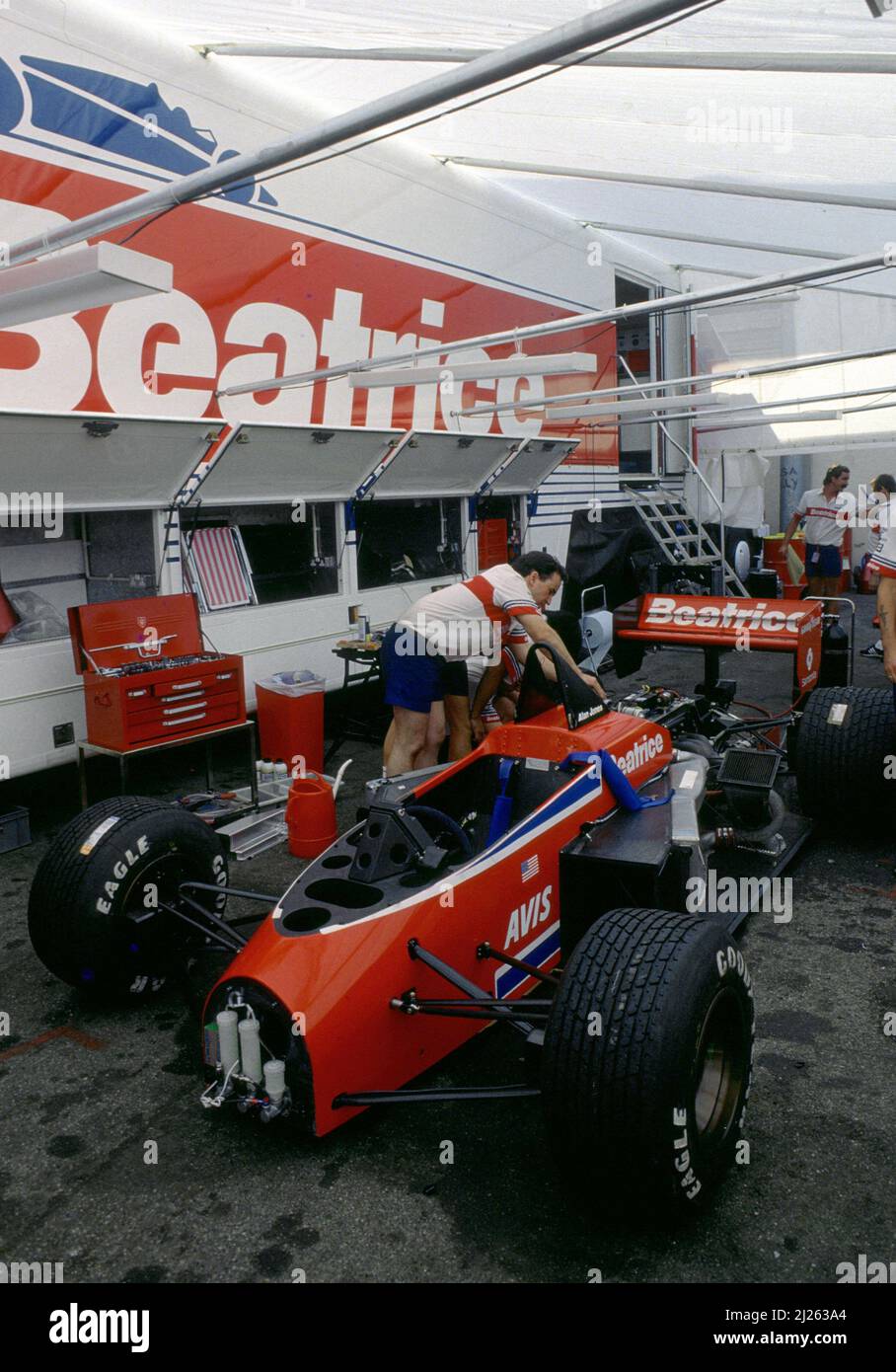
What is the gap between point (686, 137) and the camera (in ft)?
Answer: 19.2

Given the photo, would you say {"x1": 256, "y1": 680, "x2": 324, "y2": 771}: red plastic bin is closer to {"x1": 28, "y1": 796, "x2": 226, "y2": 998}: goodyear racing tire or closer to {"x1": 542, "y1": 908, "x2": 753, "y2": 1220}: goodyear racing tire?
{"x1": 28, "y1": 796, "x2": 226, "y2": 998}: goodyear racing tire

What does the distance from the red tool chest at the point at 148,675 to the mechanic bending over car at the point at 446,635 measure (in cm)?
97

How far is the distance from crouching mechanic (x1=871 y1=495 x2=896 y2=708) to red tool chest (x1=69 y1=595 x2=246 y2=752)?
347 cm

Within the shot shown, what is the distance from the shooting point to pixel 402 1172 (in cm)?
252

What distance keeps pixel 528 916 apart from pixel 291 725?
3.30 metres

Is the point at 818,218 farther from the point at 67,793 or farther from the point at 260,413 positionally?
the point at 67,793

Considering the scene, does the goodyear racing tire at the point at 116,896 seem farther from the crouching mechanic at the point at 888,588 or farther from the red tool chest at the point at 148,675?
the crouching mechanic at the point at 888,588

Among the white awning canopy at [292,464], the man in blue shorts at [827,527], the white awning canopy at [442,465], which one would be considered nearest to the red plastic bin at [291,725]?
the white awning canopy at [292,464]

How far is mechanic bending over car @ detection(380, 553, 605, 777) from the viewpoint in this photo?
514 centimetres

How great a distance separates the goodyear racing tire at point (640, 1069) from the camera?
2.12 meters

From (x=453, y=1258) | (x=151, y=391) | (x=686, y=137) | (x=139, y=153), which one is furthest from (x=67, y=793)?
(x=686, y=137)

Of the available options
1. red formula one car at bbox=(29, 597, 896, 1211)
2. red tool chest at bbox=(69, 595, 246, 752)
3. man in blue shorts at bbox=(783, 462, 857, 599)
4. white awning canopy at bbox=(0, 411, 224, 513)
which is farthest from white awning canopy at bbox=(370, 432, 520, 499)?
red formula one car at bbox=(29, 597, 896, 1211)

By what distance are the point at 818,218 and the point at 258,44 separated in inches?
179

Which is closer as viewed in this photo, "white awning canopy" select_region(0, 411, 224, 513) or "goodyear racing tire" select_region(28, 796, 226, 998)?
"goodyear racing tire" select_region(28, 796, 226, 998)
